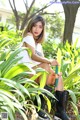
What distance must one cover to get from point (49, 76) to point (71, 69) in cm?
52

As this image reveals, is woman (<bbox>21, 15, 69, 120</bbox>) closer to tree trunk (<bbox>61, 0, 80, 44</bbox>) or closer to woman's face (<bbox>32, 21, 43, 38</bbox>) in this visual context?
woman's face (<bbox>32, 21, 43, 38</bbox>)

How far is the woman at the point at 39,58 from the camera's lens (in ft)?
10.5

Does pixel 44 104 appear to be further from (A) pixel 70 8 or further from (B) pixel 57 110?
(A) pixel 70 8

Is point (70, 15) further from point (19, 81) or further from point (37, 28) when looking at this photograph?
point (19, 81)

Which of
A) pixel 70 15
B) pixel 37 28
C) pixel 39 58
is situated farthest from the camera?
pixel 70 15

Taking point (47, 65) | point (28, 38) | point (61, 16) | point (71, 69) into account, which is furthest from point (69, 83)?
point (61, 16)

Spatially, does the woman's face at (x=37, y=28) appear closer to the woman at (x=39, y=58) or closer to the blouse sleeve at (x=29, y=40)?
the woman at (x=39, y=58)

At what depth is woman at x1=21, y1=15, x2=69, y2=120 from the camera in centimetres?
320

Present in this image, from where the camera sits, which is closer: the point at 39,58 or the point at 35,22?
the point at 39,58

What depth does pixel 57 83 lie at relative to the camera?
3213mm

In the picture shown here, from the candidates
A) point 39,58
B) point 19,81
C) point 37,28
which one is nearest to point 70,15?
point 37,28

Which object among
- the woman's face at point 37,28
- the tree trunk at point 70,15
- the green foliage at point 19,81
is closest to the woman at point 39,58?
the woman's face at point 37,28

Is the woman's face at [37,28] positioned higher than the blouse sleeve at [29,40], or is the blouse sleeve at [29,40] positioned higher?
the woman's face at [37,28]

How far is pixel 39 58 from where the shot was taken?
10.5 ft
